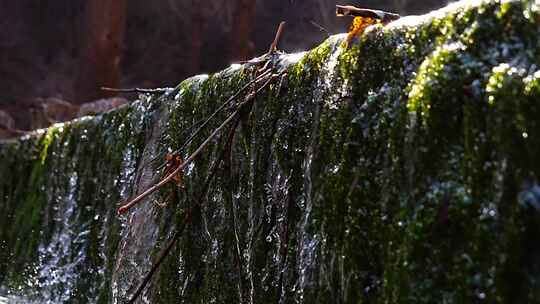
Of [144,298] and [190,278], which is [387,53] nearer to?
[190,278]

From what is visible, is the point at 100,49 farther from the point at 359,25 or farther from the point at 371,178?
the point at 371,178

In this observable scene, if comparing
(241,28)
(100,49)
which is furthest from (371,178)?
(241,28)

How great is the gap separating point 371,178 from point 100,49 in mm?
9325

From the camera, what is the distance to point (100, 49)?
35.0 ft

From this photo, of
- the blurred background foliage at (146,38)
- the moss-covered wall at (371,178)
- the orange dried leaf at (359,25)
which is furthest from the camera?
the blurred background foliage at (146,38)

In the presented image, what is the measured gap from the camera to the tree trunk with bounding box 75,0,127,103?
10523 mm

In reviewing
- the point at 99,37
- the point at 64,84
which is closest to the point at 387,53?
the point at 99,37

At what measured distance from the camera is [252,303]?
2.43 m

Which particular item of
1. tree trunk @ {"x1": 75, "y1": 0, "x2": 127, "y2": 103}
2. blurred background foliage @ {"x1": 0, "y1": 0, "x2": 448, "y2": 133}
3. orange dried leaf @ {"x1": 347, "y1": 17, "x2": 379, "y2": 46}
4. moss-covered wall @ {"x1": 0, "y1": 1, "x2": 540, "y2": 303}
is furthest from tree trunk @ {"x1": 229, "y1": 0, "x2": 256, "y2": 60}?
orange dried leaf @ {"x1": 347, "y1": 17, "x2": 379, "y2": 46}

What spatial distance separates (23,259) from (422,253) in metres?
4.04

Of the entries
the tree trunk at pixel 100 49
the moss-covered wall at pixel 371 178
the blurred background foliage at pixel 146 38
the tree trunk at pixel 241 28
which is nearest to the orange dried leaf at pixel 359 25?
the moss-covered wall at pixel 371 178

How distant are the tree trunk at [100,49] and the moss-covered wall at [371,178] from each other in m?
7.29

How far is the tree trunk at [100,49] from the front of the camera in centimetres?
1052

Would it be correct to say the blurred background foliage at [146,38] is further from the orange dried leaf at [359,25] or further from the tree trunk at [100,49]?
the orange dried leaf at [359,25]
